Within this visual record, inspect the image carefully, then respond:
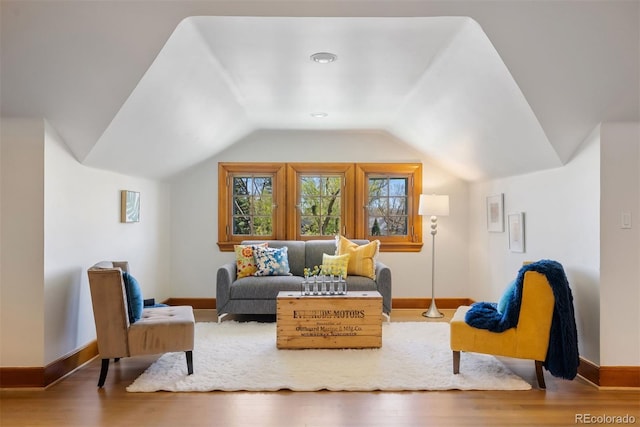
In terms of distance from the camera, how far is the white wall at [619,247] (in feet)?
11.2

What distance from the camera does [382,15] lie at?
9.61 feet

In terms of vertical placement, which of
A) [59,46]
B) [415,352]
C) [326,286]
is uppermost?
[59,46]

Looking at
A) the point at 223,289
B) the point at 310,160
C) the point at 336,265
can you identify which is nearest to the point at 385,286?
the point at 336,265

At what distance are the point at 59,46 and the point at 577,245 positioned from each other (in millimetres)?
3922

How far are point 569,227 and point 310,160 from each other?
3420mm

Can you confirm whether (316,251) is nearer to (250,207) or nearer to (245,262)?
(245,262)

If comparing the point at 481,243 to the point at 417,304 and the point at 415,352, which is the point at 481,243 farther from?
the point at 415,352

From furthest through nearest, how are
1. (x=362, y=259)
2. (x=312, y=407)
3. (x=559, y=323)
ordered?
(x=362, y=259) < (x=559, y=323) < (x=312, y=407)

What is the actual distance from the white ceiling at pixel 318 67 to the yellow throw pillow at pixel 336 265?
198cm

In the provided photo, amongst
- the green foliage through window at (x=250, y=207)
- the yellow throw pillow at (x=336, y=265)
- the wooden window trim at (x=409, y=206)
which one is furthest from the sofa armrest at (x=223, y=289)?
the wooden window trim at (x=409, y=206)

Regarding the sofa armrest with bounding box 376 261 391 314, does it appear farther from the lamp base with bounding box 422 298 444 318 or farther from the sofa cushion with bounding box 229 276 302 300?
the sofa cushion with bounding box 229 276 302 300

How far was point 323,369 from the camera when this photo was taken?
369 centimetres

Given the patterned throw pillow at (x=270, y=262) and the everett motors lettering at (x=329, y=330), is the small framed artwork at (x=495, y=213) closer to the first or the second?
the everett motors lettering at (x=329, y=330)

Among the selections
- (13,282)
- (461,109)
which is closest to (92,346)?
(13,282)
